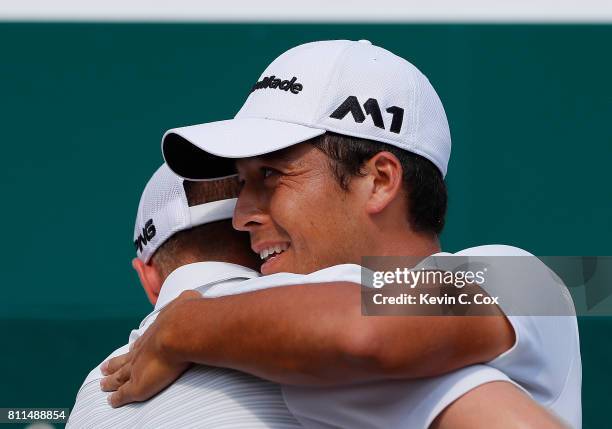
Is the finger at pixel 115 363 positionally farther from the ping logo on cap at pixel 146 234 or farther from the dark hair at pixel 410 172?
the dark hair at pixel 410 172

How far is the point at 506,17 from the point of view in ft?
9.61

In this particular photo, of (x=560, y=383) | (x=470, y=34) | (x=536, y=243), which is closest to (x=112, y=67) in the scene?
(x=470, y=34)

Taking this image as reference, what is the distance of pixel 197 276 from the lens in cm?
149

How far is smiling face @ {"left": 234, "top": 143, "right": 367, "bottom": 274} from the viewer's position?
1.48 metres

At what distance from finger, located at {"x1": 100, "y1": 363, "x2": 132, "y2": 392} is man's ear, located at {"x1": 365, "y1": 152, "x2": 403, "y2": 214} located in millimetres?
407

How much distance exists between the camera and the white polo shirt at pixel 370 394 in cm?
109

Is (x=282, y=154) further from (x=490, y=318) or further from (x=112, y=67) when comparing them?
(x=112, y=67)

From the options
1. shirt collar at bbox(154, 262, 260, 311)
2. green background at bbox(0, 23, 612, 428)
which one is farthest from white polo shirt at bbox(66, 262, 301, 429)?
green background at bbox(0, 23, 612, 428)

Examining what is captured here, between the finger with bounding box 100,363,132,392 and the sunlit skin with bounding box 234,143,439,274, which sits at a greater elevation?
Result: the sunlit skin with bounding box 234,143,439,274

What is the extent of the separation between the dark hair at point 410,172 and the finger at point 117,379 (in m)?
0.40

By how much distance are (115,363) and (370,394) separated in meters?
0.49

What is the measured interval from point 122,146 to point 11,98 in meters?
0.34

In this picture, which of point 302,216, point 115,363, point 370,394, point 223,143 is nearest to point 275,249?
point 302,216

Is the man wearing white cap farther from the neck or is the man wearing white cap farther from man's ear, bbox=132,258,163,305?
man's ear, bbox=132,258,163,305
